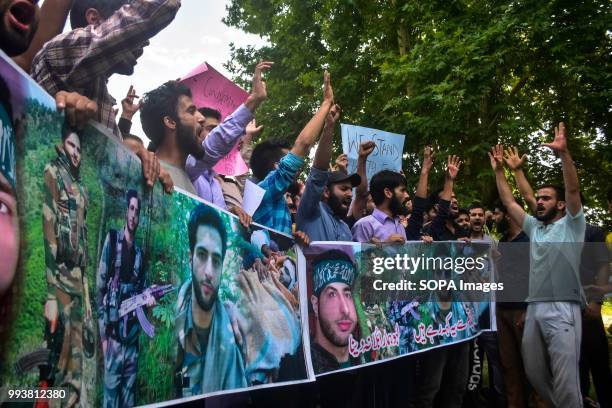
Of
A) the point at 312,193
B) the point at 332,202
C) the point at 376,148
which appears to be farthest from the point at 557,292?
the point at 376,148

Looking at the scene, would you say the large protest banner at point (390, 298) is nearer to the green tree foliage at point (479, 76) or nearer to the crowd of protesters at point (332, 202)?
the crowd of protesters at point (332, 202)

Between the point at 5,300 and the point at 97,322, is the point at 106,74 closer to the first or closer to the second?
the point at 97,322

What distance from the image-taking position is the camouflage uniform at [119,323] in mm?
2074

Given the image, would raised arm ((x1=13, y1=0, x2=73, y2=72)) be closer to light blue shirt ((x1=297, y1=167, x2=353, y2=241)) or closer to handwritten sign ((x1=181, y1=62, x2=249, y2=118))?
light blue shirt ((x1=297, y1=167, x2=353, y2=241))

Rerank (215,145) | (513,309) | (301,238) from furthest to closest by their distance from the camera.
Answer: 1. (513,309)
2. (301,238)
3. (215,145)

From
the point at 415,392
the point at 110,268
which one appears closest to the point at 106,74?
the point at 110,268

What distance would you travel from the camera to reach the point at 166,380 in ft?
8.11

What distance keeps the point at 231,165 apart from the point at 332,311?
1708mm

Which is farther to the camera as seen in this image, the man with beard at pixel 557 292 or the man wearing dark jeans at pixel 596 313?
the man wearing dark jeans at pixel 596 313

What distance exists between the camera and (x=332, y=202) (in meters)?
4.93

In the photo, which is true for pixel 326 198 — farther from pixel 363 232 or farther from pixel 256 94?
pixel 256 94

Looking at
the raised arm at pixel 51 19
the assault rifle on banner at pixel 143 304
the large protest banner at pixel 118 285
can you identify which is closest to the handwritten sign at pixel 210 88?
the large protest banner at pixel 118 285

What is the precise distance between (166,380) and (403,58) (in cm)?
794

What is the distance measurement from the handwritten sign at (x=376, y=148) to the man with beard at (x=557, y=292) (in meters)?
1.82
